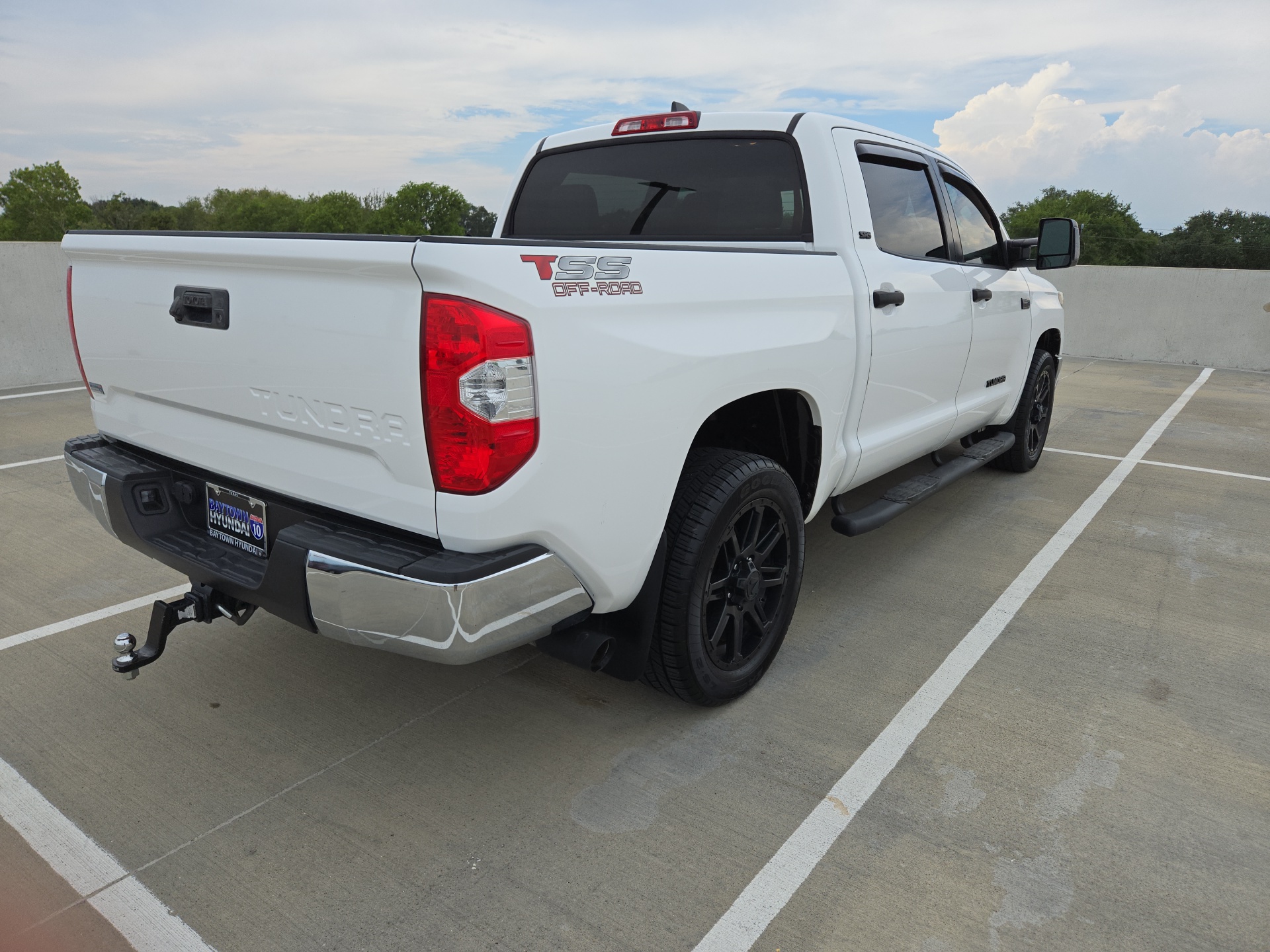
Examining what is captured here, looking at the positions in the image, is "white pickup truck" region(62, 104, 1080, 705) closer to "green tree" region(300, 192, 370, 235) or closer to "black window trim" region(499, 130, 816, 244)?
"black window trim" region(499, 130, 816, 244)

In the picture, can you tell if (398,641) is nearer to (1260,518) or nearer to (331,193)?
(1260,518)

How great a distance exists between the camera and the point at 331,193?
367 ft

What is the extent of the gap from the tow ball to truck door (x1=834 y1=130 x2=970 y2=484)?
7.68ft

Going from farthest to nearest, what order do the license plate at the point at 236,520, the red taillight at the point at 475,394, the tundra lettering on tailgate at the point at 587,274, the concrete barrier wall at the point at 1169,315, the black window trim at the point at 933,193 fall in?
the concrete barrier wall at the point at 1169,315, the black window trim at the point at 933,193, the license plate at the point at 236,520, the tundra lettering on tailgate at the point at 587,274, the red taillight at the point at 475,394

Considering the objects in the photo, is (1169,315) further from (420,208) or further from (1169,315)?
(420,208)

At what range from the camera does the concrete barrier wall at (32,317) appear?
9500mm

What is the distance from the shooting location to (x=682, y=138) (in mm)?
3643

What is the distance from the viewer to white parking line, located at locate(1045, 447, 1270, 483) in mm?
6293

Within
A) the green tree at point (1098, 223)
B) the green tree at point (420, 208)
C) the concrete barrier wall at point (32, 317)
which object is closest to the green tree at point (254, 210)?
the green tree at point (420, 208)

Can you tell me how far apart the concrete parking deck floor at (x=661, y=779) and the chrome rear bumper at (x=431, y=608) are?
63 cm

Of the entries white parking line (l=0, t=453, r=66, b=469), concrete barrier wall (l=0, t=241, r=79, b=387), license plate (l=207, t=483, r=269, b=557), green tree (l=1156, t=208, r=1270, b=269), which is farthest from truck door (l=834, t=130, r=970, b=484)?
green tree (l=1156, t=208, r=1270, b=269)

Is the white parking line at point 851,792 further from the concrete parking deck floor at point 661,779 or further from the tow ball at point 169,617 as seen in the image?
the tow ball at point 169,617

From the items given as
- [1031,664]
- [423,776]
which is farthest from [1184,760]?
[423,776]

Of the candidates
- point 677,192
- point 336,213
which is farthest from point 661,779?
point 336,213
